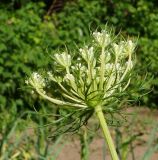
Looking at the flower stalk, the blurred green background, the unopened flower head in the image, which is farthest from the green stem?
the blurred green background

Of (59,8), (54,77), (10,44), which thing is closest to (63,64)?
(54,77)

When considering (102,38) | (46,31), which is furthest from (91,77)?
(46,31)

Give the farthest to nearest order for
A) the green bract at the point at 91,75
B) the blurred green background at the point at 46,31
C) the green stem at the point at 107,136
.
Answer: the blurred green background at the point at 46,31, the green bract at the point at 91,75, the green stem at the point at 107,136

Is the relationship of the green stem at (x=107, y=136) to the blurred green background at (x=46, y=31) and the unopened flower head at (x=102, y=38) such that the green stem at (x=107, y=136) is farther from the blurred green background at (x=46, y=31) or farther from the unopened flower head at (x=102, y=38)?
the blurred green background at (x=46, y=31)

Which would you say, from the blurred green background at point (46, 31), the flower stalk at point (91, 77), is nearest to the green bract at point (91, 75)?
the flower stalk at point (91, 77)

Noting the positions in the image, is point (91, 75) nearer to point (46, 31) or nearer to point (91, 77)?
point (91, 77)

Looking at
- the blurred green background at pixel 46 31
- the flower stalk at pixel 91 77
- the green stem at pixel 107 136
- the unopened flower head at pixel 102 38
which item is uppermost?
the blurred green background at pixel 46 31

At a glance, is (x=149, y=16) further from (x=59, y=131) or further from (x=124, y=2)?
(x=59, y=131)
